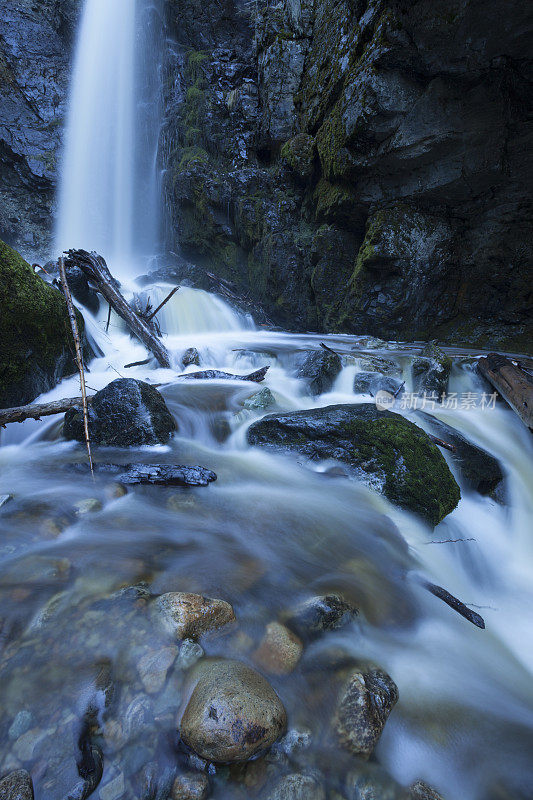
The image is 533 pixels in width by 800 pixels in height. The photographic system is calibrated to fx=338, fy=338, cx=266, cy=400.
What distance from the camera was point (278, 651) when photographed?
5.35ft

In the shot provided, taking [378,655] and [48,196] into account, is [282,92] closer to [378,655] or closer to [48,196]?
[48,196]

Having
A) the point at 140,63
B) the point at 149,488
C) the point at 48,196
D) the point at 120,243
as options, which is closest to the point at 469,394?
the point at 149,488

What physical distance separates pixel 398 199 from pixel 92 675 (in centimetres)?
989

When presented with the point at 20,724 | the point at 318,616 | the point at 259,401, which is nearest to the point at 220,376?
the point at 259,401

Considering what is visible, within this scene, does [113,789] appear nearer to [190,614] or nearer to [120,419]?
[190,614]

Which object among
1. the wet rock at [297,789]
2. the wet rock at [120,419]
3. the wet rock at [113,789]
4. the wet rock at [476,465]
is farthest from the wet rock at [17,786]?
the wet rock at [476,465]

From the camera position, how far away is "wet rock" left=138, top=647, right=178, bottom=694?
1.38m

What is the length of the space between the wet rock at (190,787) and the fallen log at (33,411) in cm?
329

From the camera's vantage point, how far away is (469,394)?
6.16m

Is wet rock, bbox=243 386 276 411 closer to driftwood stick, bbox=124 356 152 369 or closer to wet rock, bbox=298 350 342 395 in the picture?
wet rock, bbox=298 350 342 395

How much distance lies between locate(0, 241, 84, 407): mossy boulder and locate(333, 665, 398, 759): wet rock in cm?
453

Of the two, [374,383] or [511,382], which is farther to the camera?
[374,383]

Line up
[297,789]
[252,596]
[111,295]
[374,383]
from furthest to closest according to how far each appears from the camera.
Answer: [111,295] < [374,383] < [252,596] < [297,789]

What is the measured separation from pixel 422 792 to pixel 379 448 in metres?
2.36
